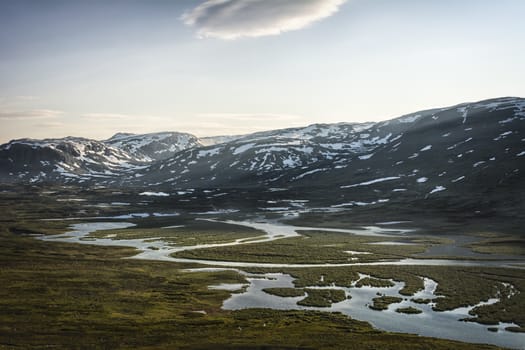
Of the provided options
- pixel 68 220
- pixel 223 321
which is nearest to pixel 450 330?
pixel 223 321

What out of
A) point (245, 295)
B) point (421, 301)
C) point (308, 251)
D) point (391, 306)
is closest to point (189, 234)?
point (308, 251)

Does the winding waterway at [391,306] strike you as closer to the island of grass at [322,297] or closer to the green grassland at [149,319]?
the island of grass at [322,297]

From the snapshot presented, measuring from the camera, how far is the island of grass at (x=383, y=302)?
5391cm

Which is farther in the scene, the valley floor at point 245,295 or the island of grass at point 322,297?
the island of grass at point 322,297

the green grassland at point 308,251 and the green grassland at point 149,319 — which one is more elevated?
the green grassland at point 149,319

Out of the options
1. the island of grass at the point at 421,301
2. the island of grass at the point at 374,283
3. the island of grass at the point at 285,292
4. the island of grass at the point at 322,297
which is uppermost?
the island of grass at the point at 421,301

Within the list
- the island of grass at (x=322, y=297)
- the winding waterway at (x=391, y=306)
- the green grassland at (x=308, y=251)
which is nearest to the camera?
the winding waterway at (x=391, y=306)

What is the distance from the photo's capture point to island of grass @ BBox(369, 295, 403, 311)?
53.9 meters

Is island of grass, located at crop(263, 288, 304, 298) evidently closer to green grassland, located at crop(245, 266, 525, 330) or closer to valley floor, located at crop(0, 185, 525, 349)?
valley floor, located at crop(0, 185, 525, 349)

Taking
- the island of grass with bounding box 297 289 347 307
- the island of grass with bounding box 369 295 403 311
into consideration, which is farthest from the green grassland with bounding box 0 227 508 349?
the island of grass with bounding box 369 295 403 311

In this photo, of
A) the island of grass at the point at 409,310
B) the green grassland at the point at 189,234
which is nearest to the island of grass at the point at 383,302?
the island of grass at the point at 409,310

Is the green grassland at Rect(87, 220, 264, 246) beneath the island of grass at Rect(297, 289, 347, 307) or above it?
beneath

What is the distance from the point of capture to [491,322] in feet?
153

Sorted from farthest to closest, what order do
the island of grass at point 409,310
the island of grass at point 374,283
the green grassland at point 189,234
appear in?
the green grassland at point 189,234, the island of grass at point 374,283, the island of grass at point 409,310
